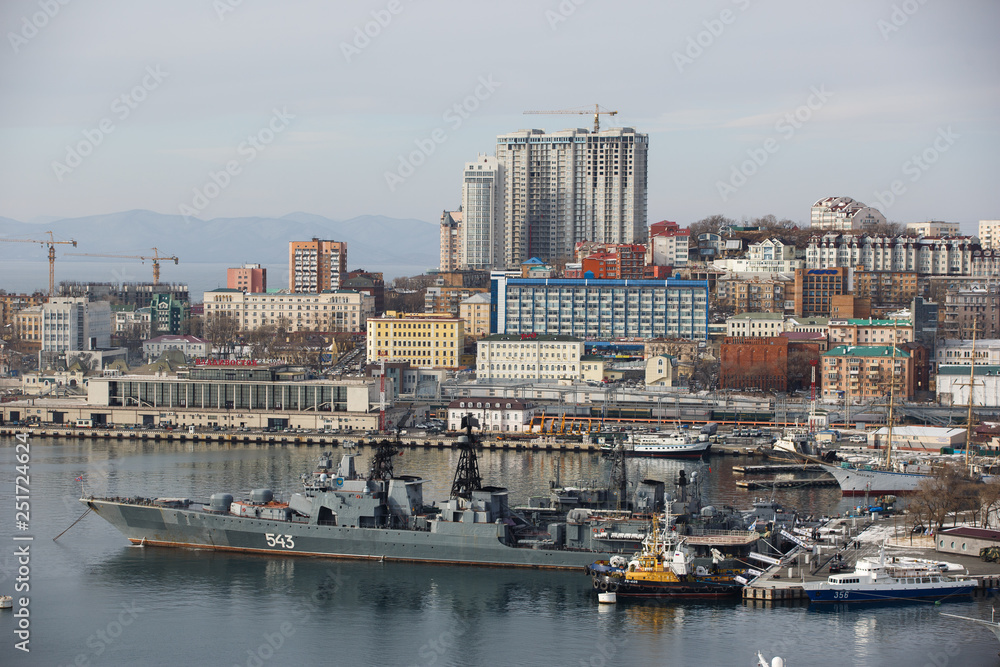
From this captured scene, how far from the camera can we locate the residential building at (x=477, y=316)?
45281mm

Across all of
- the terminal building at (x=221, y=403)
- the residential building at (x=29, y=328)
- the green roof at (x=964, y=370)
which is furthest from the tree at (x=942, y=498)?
the residential building at (x=29, y=328)

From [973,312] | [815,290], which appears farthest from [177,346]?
[973,312]

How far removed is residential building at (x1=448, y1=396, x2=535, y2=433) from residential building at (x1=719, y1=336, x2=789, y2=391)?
24.9ft

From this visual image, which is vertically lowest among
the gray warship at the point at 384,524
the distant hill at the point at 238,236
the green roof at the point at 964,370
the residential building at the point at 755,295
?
the gray warship at the point at 384,524

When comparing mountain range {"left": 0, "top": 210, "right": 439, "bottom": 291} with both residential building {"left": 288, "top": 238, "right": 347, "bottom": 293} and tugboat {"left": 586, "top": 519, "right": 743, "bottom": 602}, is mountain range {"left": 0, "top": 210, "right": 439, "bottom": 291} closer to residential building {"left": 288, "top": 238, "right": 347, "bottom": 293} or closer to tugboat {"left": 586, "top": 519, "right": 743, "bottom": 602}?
residential building {"left": 288, "top": 238, "right": 347, "bottom": 293}

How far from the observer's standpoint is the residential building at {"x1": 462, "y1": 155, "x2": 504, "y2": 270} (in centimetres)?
6228

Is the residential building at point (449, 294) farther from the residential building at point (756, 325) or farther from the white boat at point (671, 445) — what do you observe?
the white boat at point (671, 445)

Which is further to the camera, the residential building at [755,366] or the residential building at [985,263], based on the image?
the residential building at [985,263]

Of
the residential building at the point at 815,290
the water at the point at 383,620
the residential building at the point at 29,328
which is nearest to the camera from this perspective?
the water at the point at 383,620

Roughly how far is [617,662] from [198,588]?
5485 millimetres

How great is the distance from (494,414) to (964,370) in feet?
40.3

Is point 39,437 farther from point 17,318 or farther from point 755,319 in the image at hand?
point 755,319

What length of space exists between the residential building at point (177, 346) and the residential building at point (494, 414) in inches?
563

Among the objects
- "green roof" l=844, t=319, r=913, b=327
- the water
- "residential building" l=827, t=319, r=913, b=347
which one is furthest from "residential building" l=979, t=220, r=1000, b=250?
the water
